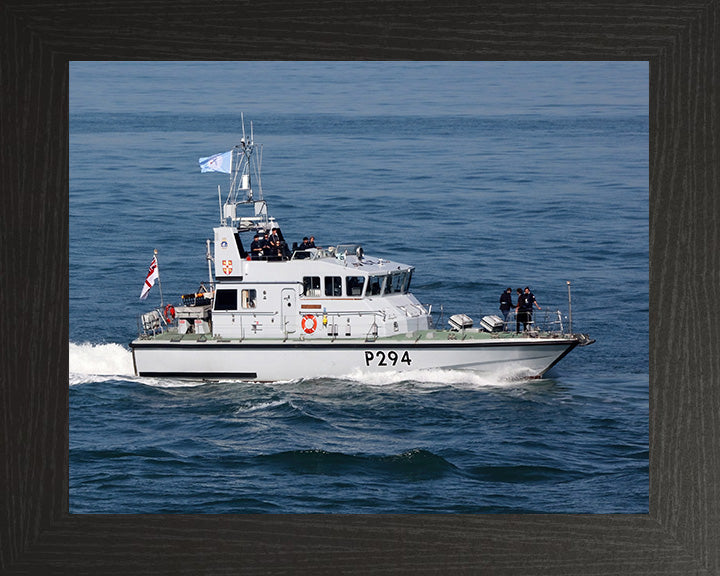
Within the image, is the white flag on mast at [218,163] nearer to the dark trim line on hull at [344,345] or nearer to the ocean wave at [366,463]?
the dark trim line on hull at [344,345]

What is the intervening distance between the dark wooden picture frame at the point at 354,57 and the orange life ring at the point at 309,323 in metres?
12.4

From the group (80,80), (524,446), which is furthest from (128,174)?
(524,446)

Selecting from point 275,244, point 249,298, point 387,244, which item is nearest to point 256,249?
point 275,244

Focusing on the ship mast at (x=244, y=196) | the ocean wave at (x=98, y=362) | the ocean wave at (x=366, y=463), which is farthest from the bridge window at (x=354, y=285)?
the ocean wave at (x=366, y=463)

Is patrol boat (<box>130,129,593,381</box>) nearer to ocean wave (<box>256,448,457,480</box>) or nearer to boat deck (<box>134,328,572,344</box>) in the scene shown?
boat deck (<box>134,328,572,344</box>)

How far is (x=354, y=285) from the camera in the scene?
59.7 feet

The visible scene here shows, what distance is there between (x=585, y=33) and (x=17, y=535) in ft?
11.3

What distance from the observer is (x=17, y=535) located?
18.6 feet

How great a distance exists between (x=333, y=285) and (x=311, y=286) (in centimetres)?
33

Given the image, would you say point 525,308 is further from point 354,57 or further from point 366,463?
point 354,57

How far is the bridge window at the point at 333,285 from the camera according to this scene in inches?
715

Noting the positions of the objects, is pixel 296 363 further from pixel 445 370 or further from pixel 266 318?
pixel 445 370

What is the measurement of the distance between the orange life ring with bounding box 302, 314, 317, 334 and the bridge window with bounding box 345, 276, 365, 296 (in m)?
0.63

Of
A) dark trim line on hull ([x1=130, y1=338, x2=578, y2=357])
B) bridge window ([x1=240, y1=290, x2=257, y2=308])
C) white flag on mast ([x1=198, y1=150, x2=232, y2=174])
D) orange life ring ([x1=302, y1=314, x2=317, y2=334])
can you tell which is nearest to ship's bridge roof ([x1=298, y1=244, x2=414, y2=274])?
orange life ring ([x1=302, y1=314, x2=317, y2=334])
